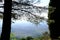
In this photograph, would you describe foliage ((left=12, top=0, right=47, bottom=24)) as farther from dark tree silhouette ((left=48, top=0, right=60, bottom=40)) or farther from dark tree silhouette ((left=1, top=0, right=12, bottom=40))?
dark tree silhouette ((left=48, top=0, right=60, bottom=40))

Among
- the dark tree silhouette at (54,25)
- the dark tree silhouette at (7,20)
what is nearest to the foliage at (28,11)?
the dark tree silhouette at (7,20)

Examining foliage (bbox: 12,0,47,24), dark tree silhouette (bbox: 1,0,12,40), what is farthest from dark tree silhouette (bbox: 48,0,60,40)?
dark tree silhouette (bbox: 1,0,12,40)

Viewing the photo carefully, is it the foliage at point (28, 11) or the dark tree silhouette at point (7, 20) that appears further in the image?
the foliage at point (28, 11)

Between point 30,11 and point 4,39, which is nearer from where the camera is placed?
point 4,39

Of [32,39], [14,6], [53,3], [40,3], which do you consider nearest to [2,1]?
[14,6]

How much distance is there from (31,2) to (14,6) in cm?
60

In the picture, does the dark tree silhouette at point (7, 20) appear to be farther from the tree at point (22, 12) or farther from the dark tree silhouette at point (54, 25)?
the dark tree silhouette at point (54, 25)

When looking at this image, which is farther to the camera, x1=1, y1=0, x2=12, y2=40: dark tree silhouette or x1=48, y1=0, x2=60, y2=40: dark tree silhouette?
x1=48, y1=0, x2=60, y2=40: dark tree silhouette

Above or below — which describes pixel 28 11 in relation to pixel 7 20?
above

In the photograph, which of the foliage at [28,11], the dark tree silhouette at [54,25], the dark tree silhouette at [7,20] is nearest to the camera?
the dark tree silhouette at [7,20]

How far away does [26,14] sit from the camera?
20.6ft

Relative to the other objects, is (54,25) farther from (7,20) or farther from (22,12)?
(7,20)

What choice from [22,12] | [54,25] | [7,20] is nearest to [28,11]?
[22,12]

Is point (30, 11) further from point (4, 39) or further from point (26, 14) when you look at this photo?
point (4, 39)
